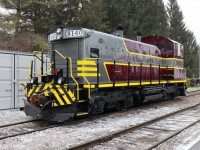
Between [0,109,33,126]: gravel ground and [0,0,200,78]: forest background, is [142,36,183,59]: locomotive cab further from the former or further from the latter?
[0,0,200,78]: forest background

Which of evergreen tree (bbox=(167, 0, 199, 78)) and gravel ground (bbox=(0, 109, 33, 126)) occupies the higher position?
evergreen tree (bbox=(167, 0, 199, 78))

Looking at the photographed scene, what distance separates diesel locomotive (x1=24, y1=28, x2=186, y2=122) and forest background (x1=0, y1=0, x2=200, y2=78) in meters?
11.1

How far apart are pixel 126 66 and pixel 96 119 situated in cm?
310

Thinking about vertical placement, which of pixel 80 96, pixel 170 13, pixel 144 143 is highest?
pixel 170 13

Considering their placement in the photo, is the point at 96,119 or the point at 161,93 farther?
the point at 161,93

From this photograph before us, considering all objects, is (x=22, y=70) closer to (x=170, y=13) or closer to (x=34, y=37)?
(x=34, y=37)

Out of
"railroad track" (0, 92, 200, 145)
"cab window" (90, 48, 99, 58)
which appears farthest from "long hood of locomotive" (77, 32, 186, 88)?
"railroad track" (0, 92, 200, 145)

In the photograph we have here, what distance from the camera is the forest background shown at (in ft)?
76.2

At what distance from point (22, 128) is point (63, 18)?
18.4 m

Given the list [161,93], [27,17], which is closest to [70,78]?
[161,93]

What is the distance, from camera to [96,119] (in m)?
11.0

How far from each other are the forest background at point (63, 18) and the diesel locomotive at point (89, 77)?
→ 11055 mm

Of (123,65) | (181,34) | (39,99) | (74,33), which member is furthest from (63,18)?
(181,34)

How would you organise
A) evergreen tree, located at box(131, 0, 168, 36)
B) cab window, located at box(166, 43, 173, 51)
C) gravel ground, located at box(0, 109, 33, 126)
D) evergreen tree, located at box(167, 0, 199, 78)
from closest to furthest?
gravel ground, located at box(0, 109, 33, 126), cab window, located at box(166, 43, 173, 51), evergreen tree, located at box(131, 0, 168, 36), evergreen tree, located at box(167, 0, 199, 78)
